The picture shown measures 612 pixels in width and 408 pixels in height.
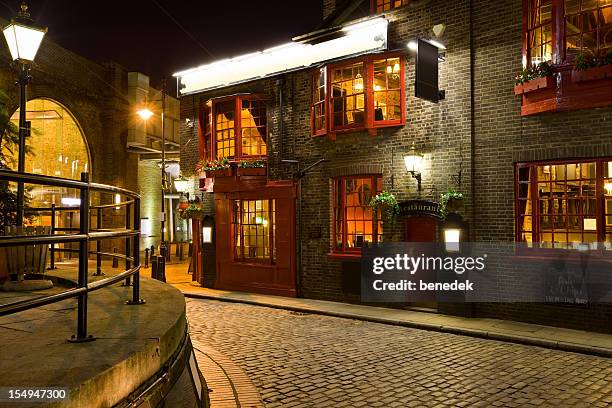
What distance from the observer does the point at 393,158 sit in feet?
44.1

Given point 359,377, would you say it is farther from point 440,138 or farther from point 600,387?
point 440,138

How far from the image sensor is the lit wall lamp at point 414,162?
12648 millimetres

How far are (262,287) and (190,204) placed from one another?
4.22m

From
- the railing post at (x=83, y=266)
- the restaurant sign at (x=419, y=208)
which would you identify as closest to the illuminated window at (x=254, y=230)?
the restaurant sign at (x=419, y=208)

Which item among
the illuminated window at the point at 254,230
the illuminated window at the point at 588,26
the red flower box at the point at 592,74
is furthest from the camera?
the illuminated window at the point at 254,230

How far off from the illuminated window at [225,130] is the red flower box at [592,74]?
408 inches

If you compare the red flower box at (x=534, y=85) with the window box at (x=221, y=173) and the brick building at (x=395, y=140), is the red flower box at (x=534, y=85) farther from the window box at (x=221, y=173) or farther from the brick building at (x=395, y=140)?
the window box at (x=221, y=173)

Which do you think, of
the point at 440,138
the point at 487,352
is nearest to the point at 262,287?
the point at 440,138

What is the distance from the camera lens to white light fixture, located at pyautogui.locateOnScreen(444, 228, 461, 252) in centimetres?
1202

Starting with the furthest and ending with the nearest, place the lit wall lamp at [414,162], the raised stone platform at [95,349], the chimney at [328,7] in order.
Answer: the chimney at [328,7] → the lit wall lamp at [414,162] → the raised stone platform at [95,349]

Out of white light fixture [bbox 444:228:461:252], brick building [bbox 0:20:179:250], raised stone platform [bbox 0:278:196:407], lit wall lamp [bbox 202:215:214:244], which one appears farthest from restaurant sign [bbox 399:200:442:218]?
brick building [bbox 0:20:179:250]

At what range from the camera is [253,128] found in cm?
1711

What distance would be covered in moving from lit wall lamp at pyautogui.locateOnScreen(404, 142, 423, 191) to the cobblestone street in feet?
12.4

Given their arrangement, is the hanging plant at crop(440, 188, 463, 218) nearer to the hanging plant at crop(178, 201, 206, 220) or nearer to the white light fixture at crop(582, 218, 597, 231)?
the white light fixture at crop(582, 218, 597, 231)
